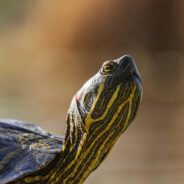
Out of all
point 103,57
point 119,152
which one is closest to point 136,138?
point 119,152

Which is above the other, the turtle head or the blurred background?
the blurred background

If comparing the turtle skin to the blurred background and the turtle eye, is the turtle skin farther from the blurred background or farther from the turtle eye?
the blurred background

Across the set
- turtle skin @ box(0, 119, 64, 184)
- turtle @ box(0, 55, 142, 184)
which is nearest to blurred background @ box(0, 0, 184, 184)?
Result: turtle skin @ box(0, 119, 64, 184)

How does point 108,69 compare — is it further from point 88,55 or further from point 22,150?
point 88,55

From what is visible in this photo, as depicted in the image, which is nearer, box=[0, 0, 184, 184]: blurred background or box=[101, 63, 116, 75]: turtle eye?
box=[101, 63, 116, 75]: turtle eye

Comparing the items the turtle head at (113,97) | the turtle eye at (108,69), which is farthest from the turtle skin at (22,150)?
the turtle eye at (108,69)

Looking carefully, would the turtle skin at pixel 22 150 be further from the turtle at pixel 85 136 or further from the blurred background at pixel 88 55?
the blurred background at pixel 88 55
